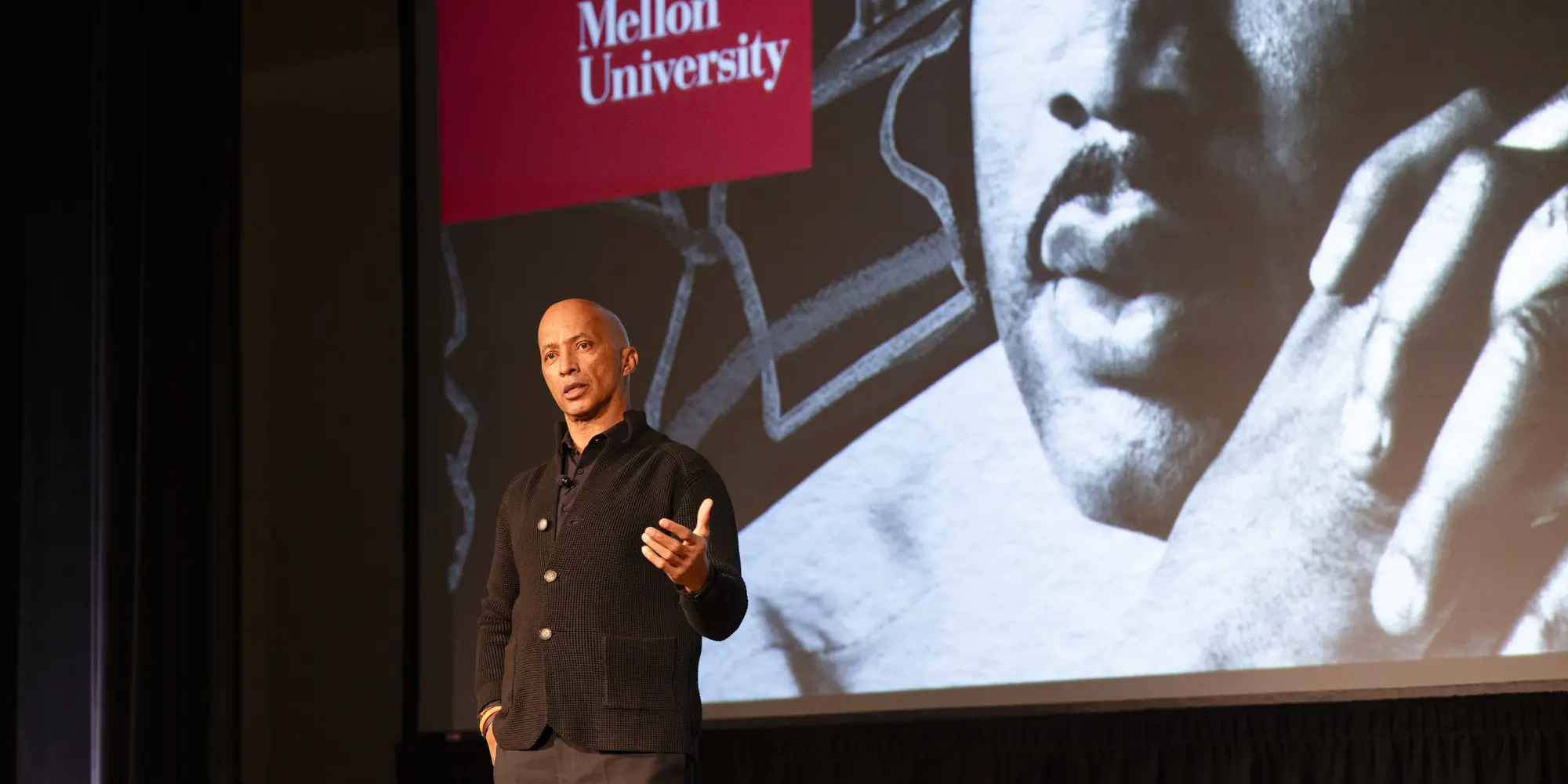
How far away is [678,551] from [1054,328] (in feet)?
5.29

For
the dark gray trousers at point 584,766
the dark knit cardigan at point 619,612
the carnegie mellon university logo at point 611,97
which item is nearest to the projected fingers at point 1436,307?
the carnegie mellon university logo at point 611,97

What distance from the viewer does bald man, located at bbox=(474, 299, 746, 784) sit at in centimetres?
193

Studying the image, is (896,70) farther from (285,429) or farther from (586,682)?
(285,429)

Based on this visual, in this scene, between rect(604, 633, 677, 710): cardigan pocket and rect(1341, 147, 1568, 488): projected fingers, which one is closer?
rect(604, 633, 677, 710): cardigan pocket

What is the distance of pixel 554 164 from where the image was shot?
3775 millimetres

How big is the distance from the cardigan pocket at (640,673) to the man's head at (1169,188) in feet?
4.53

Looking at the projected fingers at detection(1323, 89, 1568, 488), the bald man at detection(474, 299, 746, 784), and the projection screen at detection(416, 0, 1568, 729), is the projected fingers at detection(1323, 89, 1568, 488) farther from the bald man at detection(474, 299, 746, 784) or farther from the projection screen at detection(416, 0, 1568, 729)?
the bald man at detection(474, 299, 746, 784)

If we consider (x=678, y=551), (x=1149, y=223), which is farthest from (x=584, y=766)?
(x=1149, y=223)

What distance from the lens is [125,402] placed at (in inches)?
141

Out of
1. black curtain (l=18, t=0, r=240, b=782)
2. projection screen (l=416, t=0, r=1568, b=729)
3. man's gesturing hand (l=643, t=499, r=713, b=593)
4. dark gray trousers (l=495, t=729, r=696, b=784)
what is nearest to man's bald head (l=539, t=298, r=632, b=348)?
man's gesturing hand (l=643, t=499, r=713, b=593)

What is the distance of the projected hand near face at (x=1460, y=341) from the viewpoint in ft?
9.34

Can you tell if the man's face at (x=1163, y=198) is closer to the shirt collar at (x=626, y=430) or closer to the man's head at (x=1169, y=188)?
the man's head at (x=1169, y=188)

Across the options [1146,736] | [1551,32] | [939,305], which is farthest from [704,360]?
[1551,32]

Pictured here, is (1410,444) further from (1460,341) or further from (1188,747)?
(1188,747)
